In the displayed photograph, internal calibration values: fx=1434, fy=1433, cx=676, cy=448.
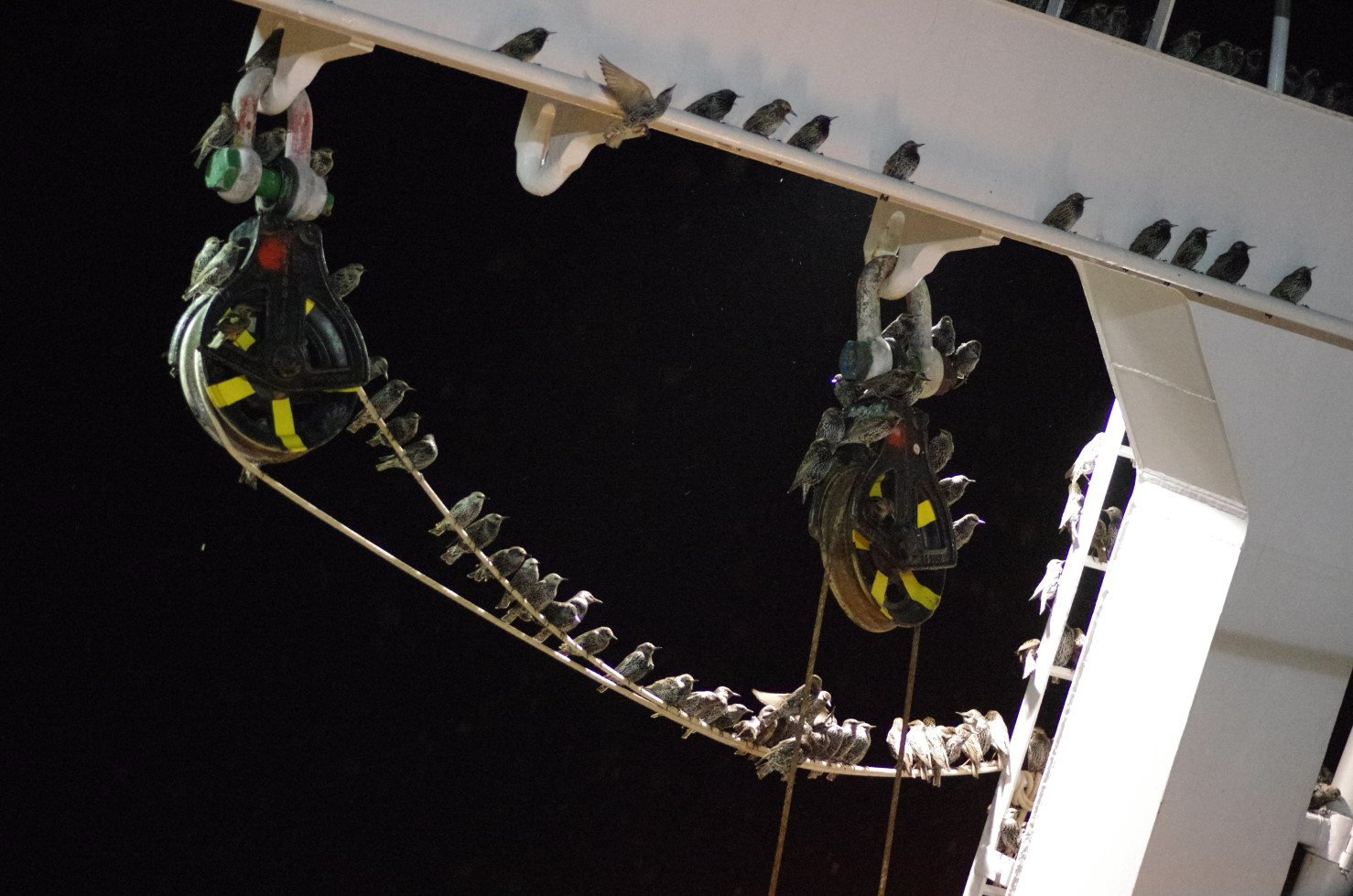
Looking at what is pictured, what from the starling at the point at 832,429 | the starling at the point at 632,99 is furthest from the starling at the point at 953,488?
the starling at the point at 632,99

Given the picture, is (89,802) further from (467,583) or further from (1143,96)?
(1143,96)

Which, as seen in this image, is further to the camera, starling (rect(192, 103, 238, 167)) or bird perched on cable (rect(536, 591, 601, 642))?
bird perched on cable (rect(536, 591, 601, 642))

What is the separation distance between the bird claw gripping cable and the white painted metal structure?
534mm

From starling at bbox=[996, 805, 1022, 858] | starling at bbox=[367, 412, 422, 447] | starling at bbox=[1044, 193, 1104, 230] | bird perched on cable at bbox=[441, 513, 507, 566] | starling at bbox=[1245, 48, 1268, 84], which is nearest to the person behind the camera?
starling at bbox=[1044, 193, 1104, 230]

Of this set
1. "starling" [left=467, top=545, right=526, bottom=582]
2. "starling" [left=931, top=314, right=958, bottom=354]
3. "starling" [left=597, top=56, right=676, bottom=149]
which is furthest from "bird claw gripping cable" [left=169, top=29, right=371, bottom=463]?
"starling" [left=931, top=314, right=958, bottom=354]

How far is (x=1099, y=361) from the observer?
22.0ft

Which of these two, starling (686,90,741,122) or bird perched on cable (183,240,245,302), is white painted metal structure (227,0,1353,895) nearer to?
starling (686,90,741,122)

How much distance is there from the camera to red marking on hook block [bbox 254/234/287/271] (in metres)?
2.88

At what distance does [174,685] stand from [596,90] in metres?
3.32

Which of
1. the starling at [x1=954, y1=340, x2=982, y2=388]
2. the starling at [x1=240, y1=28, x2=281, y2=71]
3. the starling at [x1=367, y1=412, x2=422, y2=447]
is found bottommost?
the starling at [x1=367, y1=412, x2=422, y2=447]

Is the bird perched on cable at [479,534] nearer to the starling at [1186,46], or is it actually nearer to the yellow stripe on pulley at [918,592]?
the yellow stripe on pulley at [918,592]

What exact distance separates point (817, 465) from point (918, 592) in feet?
1.23

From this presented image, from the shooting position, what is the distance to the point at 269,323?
289 centimetres

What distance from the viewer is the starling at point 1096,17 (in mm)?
3303
